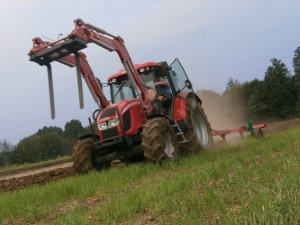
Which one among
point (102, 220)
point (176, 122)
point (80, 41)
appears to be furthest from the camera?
point (176, 122)

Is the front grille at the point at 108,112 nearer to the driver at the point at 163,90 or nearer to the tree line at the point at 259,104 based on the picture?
the driver at the point at 163,90

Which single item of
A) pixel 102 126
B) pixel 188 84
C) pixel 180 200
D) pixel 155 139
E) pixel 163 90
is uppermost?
pixel 188 84

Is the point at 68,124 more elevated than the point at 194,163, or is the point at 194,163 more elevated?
the point at 68,124

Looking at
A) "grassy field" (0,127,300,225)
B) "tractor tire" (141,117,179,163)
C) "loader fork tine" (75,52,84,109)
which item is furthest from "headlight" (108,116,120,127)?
"grassy field" (0,127,300,225)

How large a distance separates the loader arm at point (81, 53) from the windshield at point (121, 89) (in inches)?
14.0

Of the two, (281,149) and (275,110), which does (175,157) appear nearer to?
(281,149)

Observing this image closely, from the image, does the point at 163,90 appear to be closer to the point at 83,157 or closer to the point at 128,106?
the point at 128,106

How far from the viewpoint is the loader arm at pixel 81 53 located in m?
10.9

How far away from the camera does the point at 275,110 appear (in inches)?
2859

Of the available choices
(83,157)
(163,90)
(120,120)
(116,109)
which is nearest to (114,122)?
(120,120)

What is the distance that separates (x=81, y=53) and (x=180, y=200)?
747 centimetres

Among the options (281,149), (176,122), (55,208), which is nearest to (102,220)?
(55,208)

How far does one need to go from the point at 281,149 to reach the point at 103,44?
189 inches

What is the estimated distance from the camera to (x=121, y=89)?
1252 centimetres
